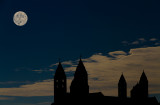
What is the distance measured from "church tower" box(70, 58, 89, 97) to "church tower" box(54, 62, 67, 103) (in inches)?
77.1

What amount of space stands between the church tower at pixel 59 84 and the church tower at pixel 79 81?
77.1 inches

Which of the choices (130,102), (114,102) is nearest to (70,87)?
(114,102)

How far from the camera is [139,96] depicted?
58688 mm

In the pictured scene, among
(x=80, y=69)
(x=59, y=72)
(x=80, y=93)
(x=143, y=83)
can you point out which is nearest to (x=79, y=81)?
(x=80, y=69)

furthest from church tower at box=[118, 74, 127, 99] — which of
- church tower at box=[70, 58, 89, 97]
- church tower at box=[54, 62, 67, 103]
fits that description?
church tower at box=[54, 62, 67, 103]

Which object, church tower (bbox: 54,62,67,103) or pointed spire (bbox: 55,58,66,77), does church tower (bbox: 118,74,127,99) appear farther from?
pointed spire (bbox: 55,58,66,77)

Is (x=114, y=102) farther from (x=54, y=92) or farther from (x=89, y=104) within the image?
(x=54, y=92)

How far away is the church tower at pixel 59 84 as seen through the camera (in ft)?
147

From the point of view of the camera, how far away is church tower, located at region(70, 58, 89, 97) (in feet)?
151

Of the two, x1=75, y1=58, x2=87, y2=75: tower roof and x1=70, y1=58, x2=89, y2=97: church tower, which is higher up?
x1=75, y1=58, x2=87, y2=75: tower roof

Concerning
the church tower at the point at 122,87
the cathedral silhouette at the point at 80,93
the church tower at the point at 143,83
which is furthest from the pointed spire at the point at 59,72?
the church tower at the point at 143,83

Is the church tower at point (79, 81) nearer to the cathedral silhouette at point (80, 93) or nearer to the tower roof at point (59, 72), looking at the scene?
the cathedral silhouette at point (80, 93)

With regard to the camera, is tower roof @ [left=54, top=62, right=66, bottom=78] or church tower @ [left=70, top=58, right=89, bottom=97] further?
church tower @ [left=70, top=58, right=89, bottom=97]

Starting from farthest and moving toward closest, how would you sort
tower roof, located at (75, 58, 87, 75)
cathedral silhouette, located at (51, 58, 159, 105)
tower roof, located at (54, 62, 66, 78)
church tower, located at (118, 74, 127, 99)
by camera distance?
church tower, located at (118, 74, 127, 99)
tower roof, located at (75, 58, 87, 75)
cathedral silhouette, located at (51, 58, 159, 105)
tower roof, located at (54, 62, 66, 78)
